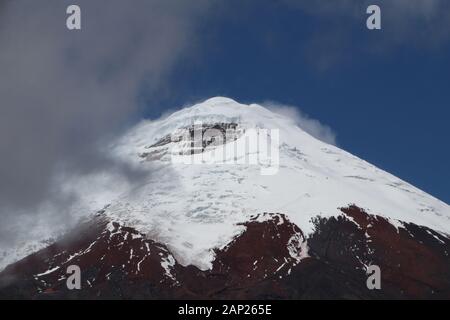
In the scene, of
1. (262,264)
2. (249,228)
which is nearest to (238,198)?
(249,228)

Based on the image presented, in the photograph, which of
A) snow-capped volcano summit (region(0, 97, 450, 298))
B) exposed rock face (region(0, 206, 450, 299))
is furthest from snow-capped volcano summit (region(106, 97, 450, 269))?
exposed rock face (region(0, 206, 450, 299))

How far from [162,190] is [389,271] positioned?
154 feet

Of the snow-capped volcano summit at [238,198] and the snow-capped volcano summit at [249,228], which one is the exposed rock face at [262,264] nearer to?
the snow-capped volcano summit at [249,228]

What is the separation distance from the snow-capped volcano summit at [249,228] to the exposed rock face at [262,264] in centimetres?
23

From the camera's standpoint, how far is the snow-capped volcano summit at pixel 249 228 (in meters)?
149

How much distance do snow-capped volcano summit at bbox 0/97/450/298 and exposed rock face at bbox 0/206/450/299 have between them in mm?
230

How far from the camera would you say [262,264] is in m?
153

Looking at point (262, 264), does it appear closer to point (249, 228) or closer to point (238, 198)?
point (249, 228)

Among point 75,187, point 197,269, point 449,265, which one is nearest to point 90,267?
point 197,269

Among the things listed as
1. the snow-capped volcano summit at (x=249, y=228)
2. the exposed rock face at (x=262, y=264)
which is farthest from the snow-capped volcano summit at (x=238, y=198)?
the exposed rock face at (x=262, y=264)

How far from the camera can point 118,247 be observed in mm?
156625

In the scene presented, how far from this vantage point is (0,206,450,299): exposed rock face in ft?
471

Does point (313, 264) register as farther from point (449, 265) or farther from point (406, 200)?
point (406, 200)

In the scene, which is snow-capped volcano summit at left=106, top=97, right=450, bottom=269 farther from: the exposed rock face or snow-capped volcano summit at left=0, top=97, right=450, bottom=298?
the exposed rock face
